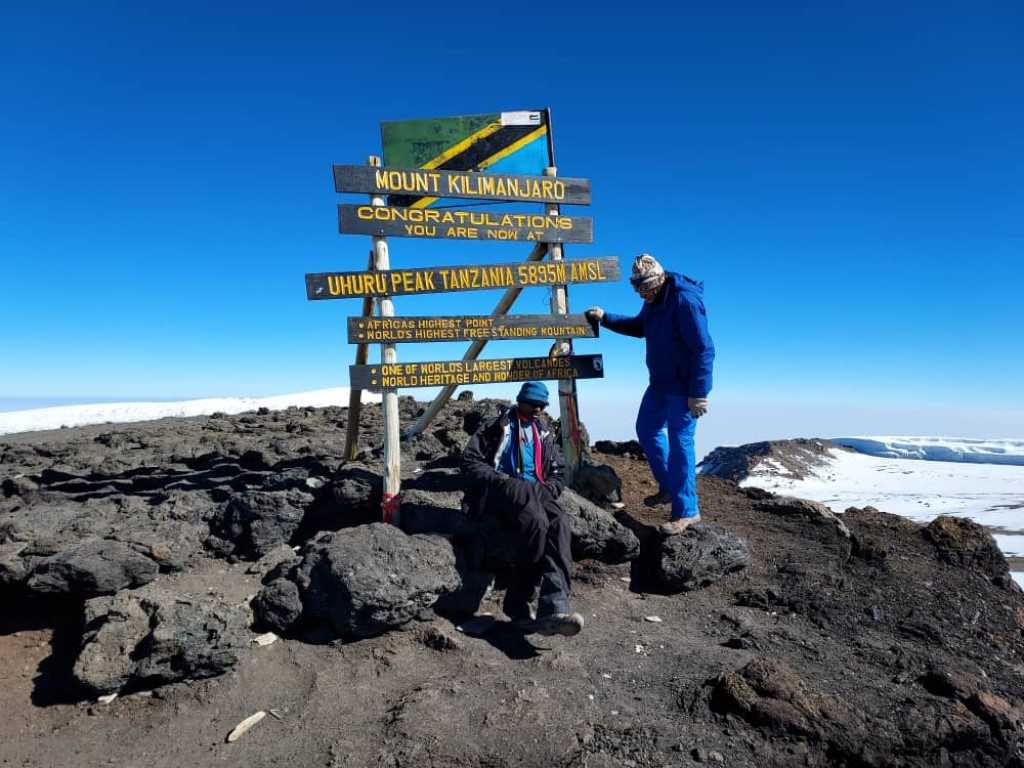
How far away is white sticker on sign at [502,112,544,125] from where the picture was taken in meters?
6.24

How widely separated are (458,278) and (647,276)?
186 cm

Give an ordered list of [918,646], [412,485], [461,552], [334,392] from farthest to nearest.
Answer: [334,392], [412,485], [461,552], [918,646]

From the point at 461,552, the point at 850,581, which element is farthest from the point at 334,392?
the point at 850,581

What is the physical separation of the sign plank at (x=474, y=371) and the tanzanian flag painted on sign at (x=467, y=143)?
1.60 meters

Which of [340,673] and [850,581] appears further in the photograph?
[850,581]

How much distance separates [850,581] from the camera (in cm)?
559

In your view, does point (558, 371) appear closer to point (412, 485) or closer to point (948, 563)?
point (412, 485)

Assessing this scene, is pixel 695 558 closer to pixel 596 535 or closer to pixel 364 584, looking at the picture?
pixel 596 535

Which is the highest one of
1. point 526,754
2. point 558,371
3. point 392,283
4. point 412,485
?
point 392,283

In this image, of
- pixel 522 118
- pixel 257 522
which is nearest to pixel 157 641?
pixel 257 522

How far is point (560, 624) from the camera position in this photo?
4.22m

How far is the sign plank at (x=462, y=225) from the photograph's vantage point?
5.44 m

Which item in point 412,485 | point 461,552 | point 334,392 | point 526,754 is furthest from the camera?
point 334,392

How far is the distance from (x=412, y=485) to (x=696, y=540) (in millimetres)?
2800
